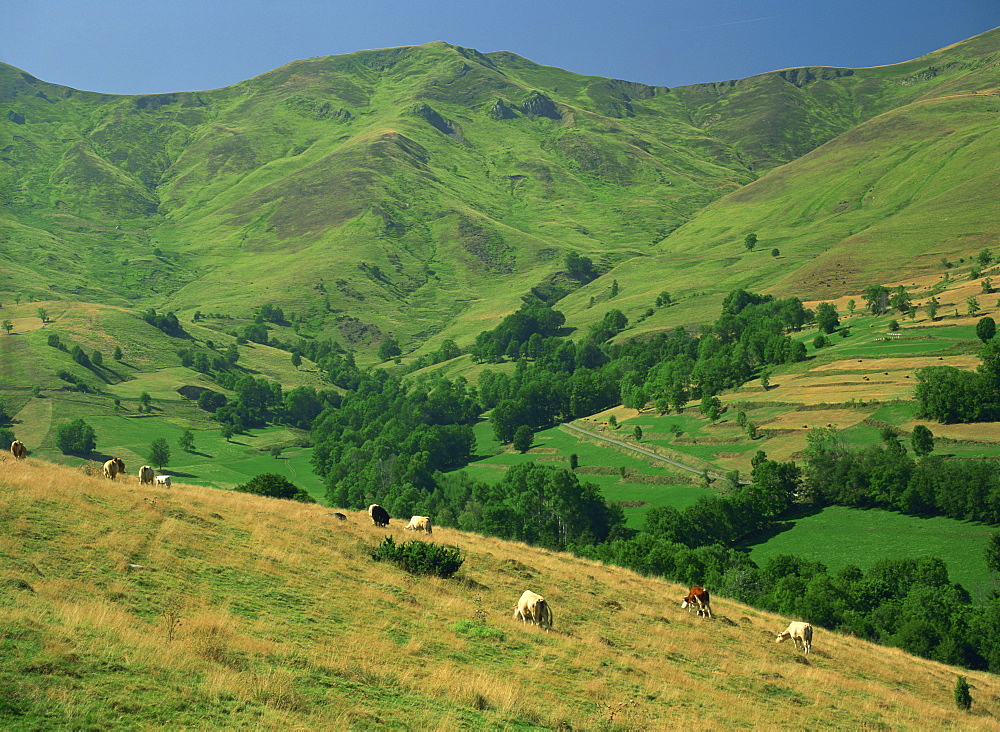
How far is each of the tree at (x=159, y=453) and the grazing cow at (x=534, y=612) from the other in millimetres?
162108

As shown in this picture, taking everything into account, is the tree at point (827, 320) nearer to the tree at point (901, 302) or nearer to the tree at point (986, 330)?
the tree at point (901, 302)

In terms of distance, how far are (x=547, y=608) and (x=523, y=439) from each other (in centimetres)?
15057

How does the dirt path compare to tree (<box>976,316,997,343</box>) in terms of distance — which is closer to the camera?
the dirt path

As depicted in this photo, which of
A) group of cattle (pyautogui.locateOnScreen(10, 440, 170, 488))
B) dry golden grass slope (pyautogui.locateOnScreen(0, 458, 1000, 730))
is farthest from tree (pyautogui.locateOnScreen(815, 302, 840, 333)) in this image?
group of cattle (pyautogui.locateOnScreen(10, 440, 170, 488))

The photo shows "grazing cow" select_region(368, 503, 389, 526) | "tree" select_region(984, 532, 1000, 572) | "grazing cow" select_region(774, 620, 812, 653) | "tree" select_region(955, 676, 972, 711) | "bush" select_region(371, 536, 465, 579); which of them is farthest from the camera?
"tree" select_region(984, 532, 1000, 572)

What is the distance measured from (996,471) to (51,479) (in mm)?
103530

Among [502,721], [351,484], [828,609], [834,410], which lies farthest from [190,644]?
[351,484]

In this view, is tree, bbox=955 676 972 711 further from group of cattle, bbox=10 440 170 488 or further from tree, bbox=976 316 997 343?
tree, bbox=976 316 997 343

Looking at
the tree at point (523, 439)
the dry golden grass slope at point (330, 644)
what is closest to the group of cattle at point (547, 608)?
the dry golden grass slope at point (330, 644)

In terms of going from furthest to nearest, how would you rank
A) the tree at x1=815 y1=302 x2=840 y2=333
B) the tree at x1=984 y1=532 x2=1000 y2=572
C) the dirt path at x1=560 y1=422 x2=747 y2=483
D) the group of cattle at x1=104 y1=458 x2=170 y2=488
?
1. the tree at x1=815 y1=302 x2=840 y2=333
2. the dirt path at x1=560 y1=422 x2=747 y2=483
3. the tree at x1=984 y1=532 x2=1000 y2=572
4. the group of cattle at x1=104 y1=458 x2=170 y2=488

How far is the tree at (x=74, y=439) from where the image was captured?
161 m

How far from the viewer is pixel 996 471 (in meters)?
91.1

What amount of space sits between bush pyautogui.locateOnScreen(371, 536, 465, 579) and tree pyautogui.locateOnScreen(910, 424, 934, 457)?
9941 centimetres

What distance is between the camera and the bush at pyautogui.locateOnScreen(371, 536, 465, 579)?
28.2 metres
